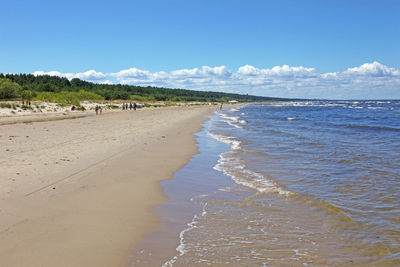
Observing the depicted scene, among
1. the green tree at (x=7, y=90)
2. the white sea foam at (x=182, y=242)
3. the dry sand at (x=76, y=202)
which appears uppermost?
the green tree at (x=7, y=90)

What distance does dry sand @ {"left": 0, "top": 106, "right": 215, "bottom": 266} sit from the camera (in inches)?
178

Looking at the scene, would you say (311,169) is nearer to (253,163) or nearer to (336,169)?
(336,169)

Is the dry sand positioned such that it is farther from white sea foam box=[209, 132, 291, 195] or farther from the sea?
white sea foam box=[209, 132, 291, 195]

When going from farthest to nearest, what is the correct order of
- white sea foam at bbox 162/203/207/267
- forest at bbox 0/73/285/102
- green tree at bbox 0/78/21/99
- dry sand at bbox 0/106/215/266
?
forest at bbox 0/73/285/102
green tree at bbox 0/78/21/99
dry sand at bbox 0/106/215/266
white sea foam at bbox 162/203/207/267

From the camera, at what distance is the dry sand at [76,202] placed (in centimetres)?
452

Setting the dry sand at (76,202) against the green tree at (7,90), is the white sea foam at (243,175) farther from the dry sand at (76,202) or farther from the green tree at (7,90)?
the green tree at (7,90)

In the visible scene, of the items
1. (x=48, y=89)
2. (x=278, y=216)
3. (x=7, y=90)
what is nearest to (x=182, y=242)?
(x=278, y=216)

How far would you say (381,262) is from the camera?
4.47 meters

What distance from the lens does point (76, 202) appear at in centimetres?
673

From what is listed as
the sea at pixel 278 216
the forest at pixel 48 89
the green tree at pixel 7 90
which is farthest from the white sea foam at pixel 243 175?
the green tree at pixel 7 90

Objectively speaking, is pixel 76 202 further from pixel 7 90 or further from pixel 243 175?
pixel 7 90

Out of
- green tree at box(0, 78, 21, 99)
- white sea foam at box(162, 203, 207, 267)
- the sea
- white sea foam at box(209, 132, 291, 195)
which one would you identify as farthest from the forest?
white sea foam at box(162, 203, 207, 267)

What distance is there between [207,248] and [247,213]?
73.9 inches

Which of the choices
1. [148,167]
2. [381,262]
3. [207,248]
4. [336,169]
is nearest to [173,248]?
[207,248]
